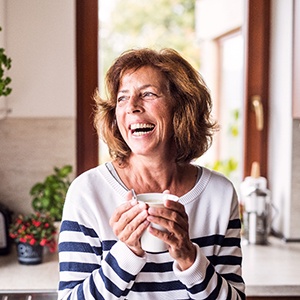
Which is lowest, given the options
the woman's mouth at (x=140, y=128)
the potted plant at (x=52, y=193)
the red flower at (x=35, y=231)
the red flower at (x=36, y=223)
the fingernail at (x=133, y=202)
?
the red flower at (x=35, y=231)

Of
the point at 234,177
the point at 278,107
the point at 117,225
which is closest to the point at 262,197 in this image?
the point at 278,107

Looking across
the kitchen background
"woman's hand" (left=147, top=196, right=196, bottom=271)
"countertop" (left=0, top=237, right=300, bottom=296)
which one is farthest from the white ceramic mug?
the kitchen background

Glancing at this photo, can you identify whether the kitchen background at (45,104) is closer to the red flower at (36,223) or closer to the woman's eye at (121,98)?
the red flower at (36,223)

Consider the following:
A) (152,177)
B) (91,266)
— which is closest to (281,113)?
(152,177)

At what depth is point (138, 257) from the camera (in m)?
1.41

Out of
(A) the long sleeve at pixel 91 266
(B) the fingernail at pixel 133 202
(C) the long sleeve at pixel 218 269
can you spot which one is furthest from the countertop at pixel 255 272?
(B) the fingernail at pixel 133 202

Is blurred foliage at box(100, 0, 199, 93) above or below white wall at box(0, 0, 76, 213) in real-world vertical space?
above

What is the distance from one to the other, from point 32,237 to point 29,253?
0.20 feet

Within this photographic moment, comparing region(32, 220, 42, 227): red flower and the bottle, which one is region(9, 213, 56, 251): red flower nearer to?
region(32, 220, 42, 227): red flower

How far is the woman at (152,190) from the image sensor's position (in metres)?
1.44

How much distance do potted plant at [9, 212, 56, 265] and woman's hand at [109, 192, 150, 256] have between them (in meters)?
1.04

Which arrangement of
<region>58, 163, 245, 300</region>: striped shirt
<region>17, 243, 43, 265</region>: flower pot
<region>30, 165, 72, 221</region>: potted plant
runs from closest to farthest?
<region>58, 163, 245, 300</region>: striped shirt → <region>17, 243, 43, 265</region>: flower pot → <region>30, 165, 72, 221</region>: potted plant

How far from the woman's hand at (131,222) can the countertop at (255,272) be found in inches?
32.9

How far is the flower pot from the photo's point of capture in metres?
2.34
